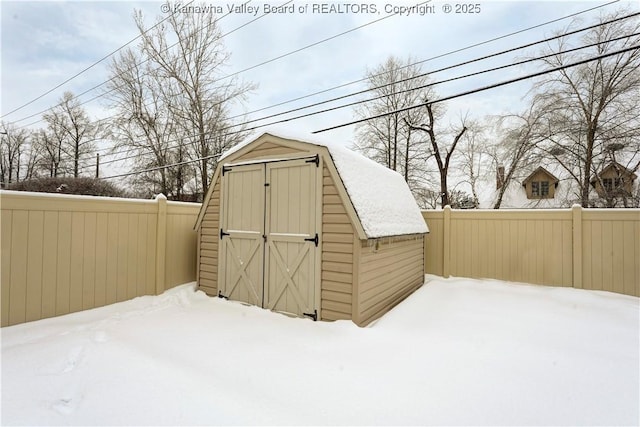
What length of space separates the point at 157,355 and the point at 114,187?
52.1 feet

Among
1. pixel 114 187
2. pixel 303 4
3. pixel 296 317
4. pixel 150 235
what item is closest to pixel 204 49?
pixel 114 187

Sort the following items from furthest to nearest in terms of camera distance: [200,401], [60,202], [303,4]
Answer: [303,4]
[60,202]
[200,401]

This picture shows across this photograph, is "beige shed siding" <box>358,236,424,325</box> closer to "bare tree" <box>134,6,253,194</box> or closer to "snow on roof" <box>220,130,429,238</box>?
"snow on roof" <box>220,130,429,238</box>

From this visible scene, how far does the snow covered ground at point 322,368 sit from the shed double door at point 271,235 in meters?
0.43

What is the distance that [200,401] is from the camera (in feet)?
7.38

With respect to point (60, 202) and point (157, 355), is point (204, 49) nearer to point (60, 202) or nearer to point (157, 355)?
point (60, 202)

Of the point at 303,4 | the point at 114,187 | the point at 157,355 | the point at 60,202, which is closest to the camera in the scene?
the point at 157,355

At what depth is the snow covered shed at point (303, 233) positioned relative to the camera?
159 inches

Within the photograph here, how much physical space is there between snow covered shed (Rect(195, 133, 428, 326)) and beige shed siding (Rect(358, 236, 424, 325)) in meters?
0.02

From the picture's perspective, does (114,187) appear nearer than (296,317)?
No

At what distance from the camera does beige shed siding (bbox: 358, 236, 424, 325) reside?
4.05 metres

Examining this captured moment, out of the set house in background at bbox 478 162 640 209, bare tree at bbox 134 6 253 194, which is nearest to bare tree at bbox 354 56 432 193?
house in background at bbox 478 162 640 209

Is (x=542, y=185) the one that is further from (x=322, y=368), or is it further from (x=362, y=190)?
(x=322, y=368)

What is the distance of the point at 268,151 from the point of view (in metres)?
4.82
